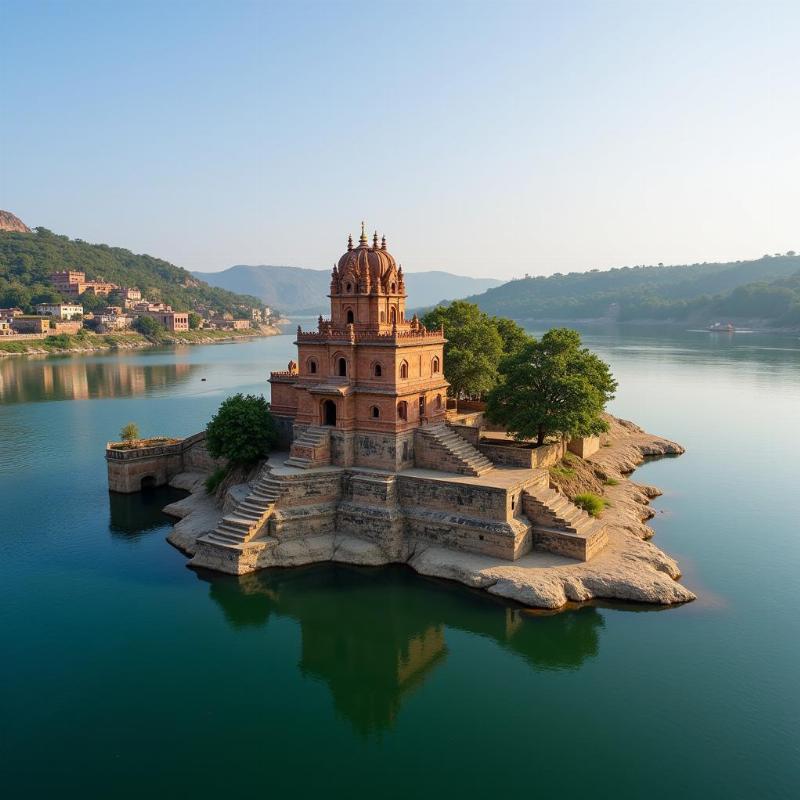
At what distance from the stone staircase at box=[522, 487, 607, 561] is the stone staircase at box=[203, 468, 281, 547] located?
12593 millimetres

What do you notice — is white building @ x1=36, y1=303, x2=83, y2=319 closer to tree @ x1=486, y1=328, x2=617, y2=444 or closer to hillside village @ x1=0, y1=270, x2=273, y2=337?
hillside village @ x1=0, y1=270, x2=273, y2=337

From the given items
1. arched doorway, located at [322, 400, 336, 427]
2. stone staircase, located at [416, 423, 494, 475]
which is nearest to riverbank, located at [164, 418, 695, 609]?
stone staircase, located at [416, 423, 494, 475]

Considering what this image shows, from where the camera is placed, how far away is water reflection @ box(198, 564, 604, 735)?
77.9 feet

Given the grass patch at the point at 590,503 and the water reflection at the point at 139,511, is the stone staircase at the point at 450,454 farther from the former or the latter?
the water reflection at the point at 139,511

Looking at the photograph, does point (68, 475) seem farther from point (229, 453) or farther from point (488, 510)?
point (488, 510)

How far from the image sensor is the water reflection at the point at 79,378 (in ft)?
270

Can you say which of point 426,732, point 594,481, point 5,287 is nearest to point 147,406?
point 594,481

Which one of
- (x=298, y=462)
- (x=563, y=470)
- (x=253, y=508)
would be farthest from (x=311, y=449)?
(x=563, y=470)

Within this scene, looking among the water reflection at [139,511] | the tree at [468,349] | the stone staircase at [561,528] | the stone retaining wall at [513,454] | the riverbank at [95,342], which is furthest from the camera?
the riverbank at [95,342]

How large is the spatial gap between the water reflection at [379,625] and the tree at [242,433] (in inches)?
341

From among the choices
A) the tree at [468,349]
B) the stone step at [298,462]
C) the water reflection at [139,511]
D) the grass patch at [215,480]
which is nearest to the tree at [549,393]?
the tree at [468,349]

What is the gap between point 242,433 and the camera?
37719mm

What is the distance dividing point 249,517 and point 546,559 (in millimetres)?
14478

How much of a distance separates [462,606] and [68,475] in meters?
32.6
